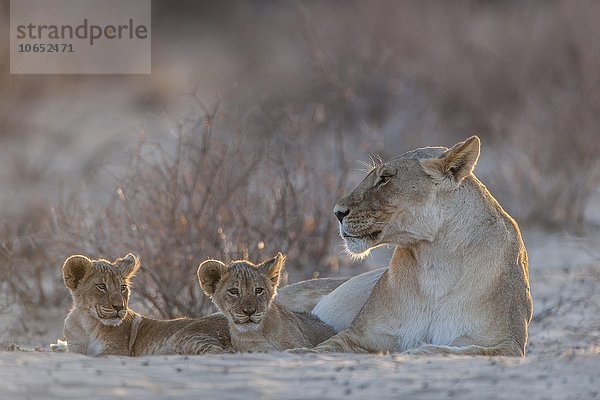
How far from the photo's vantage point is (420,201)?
637 cm

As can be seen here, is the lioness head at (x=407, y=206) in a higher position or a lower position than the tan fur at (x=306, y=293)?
higher

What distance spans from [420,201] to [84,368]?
2034 millimetres

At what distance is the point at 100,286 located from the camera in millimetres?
6488

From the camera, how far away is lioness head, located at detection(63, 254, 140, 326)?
254 inches

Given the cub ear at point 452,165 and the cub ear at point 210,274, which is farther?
the cub ear at point 210,274

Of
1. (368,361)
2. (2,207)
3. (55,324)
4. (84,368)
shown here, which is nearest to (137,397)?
(84,368)

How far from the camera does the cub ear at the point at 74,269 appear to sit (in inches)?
258

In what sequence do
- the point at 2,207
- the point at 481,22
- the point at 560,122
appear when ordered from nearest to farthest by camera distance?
the point at 2,207, the point at 560,122, the point at 481,22

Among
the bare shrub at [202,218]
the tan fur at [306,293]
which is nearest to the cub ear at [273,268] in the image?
the tan fur at [306,293]

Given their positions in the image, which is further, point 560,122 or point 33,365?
point 560,122

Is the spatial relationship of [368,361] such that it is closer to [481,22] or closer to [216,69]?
[481,22]

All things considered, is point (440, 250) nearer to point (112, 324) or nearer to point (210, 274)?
point (210, 274)

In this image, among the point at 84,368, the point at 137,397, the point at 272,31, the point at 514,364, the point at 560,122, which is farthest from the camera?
the point at 272,31

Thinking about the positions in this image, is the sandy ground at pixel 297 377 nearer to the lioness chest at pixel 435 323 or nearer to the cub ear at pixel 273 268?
the lioness chest at pixel 435 323
